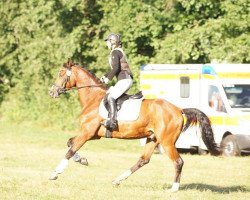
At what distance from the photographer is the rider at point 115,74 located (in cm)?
1436

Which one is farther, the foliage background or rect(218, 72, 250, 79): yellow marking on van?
the foliage background

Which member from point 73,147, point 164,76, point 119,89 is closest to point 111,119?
point 119,89

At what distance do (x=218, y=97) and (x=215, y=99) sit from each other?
0.74ft

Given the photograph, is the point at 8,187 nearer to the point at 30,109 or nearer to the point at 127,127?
the point at 127,127

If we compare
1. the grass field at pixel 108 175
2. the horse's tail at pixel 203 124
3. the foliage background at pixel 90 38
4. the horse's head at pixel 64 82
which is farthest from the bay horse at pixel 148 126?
the foliage background at pixel 90 38

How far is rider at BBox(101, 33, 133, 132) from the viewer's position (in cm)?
1436

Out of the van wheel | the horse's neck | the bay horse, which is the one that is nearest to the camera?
the bay horse

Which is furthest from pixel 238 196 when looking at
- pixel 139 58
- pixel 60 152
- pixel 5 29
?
pixel 5 29

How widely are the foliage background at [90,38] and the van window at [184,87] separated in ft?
13.8

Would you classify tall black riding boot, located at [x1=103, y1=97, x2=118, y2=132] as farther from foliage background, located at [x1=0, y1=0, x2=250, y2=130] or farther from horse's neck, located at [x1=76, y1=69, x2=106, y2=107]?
foliage background, located at [x1=0, y1=0, x2=250, y2=130]

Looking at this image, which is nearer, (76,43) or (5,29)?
(76,43)

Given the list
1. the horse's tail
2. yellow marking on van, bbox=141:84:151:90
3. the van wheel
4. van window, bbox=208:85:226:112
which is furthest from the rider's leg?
yellow marking on van, bbox=141:84:151:90

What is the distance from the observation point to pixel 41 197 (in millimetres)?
12812

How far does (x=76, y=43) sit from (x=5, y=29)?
16.9 ft
